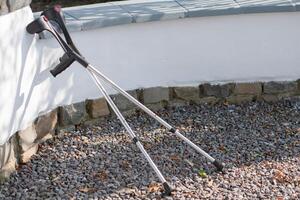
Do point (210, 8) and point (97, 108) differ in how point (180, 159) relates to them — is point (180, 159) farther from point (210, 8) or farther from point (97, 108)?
point (210, 8)

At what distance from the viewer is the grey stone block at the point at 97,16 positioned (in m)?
3.81

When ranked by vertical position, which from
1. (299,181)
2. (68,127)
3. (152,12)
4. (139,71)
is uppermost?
(152,12)

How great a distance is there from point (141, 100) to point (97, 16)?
69 centimetres

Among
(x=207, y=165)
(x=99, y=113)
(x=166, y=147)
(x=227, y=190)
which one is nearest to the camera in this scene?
(x=227, y=190)

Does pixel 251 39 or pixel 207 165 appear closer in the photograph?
pixel 207 165

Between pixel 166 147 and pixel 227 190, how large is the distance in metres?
0.62

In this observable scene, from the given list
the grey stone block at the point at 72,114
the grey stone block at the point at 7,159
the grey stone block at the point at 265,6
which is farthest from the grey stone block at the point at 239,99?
the grey stone block at the point at 7,159

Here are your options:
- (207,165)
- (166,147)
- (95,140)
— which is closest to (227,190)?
(207,165)

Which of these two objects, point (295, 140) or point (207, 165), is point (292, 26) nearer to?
point (295, 140)

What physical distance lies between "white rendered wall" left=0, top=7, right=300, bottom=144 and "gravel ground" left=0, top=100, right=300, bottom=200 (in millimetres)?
237

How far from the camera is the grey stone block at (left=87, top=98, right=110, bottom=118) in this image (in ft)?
13.3

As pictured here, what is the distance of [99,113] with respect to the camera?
4105 millimetres

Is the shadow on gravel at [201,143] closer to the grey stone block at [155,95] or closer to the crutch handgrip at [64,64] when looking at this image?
the grey stone block at [155,95]

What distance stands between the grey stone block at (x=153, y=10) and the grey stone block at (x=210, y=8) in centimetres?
6
